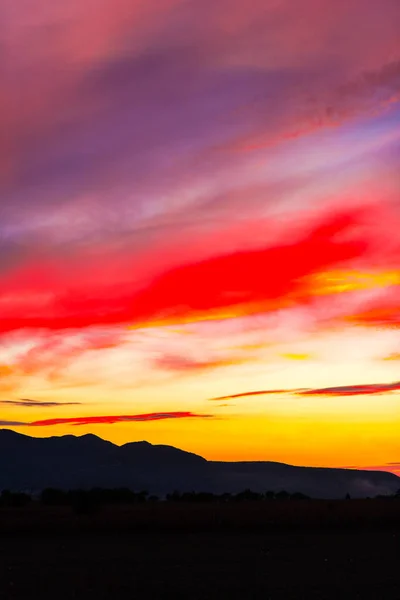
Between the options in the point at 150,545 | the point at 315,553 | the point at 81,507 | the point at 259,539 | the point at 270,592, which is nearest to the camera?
the point at 270,592

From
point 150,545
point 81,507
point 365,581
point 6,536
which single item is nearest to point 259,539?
point 150,545

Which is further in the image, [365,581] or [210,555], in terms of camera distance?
[210,555]

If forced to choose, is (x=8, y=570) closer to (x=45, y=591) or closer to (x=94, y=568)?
(x=94, y=568)

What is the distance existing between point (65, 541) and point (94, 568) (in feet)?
53.1

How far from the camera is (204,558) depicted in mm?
39562

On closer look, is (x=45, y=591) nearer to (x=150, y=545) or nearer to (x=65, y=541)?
(x=150, y=545)

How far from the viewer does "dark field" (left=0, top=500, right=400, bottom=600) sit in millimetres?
29141

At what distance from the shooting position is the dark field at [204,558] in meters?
29.1

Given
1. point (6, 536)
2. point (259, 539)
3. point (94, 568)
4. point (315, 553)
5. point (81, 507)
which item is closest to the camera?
point (94, 568)

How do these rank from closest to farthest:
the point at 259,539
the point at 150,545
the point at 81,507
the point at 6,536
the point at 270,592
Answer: the point at 270,592 → the point at 150,545 → the point at 259,539 → the point at 6,536 → the point at 81,507

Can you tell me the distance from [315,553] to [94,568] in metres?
10.3

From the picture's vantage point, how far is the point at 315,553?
40.9 metres

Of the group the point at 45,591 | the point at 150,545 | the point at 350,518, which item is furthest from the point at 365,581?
the point at 350,518

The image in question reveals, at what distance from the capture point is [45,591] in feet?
96.9
